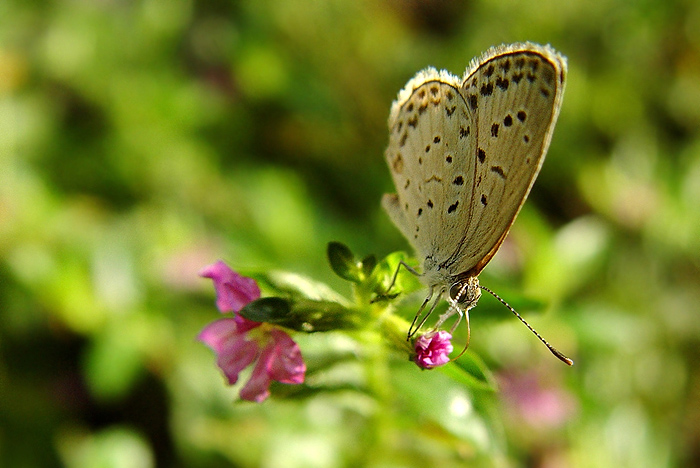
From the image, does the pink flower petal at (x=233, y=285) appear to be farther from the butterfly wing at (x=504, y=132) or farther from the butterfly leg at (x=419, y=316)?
the butterfly wing at (x=504, y=132)

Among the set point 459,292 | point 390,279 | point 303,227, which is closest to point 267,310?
point 390,279

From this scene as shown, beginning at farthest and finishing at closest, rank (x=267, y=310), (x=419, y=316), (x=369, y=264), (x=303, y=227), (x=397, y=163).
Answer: (x=303, y=227) < (x=397, y=163) < (x=419, y=316) < (x=369, y=264) < (x=267, y=310)

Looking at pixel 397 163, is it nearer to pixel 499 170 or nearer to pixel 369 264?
pixel 499 170

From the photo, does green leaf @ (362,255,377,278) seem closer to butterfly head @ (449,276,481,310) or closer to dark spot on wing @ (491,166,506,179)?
butterfly head @ (449,276,481,310)

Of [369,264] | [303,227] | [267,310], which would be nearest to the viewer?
[267,310]

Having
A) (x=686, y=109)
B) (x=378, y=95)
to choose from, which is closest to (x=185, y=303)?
(x=378, y=95)

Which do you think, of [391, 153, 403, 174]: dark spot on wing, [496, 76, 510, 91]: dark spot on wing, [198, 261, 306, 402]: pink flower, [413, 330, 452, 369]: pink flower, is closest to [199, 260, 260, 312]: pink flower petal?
[198, 261, 306, 402]: pink flower
